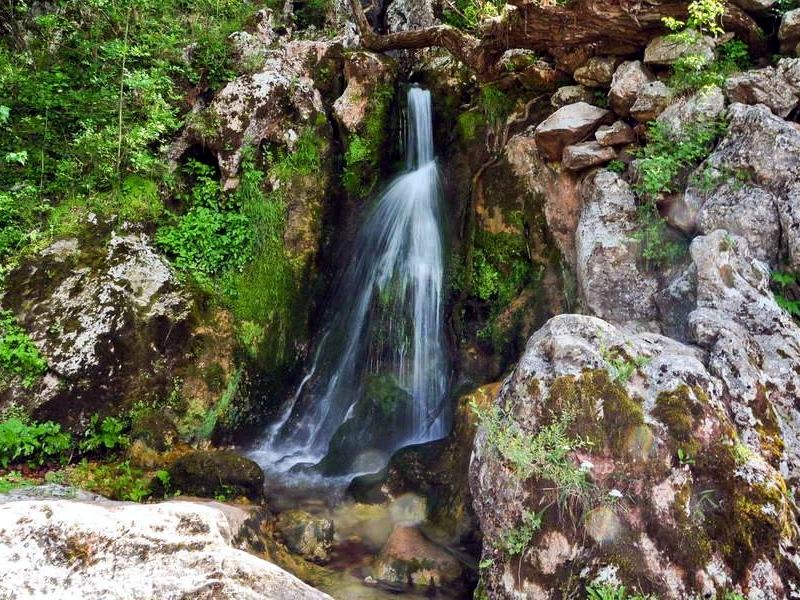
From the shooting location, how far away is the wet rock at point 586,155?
645 cm

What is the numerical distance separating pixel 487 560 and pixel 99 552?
254 cm

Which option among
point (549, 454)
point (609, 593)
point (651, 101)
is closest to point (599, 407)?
point (549, 454)

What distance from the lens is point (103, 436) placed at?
6.12 m

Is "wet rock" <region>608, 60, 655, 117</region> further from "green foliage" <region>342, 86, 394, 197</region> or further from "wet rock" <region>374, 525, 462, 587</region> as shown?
"wet rock" <region>374, 525, 462, 587</region>

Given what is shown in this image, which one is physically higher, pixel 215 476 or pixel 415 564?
pixel 215 476

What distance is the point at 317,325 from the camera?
8.49 meters

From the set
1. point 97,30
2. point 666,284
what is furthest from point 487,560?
point 97,30

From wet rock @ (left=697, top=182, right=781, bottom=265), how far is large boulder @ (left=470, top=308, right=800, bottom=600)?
1.78 m

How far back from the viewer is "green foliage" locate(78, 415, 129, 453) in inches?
237

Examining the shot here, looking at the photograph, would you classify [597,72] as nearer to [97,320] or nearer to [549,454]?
[549,454]

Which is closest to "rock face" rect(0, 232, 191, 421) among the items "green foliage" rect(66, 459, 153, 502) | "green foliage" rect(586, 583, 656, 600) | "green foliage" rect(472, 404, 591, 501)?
"green foliage" rect(66, 459, 153, 502)

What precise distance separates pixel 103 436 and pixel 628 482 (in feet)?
19.3

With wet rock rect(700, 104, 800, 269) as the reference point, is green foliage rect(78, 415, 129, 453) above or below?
below

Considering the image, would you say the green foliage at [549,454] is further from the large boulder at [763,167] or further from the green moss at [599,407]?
the large boulder at [763,167]
